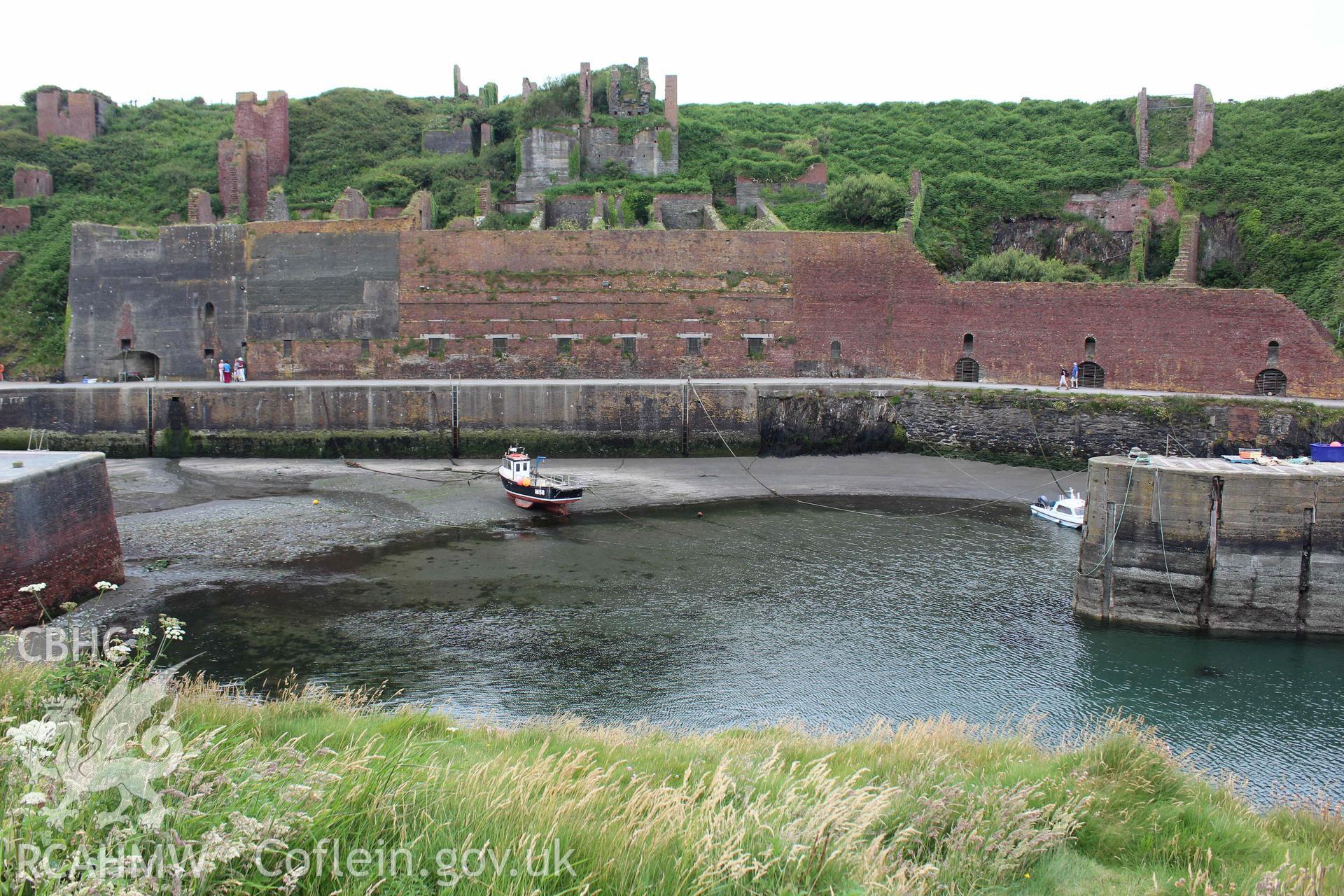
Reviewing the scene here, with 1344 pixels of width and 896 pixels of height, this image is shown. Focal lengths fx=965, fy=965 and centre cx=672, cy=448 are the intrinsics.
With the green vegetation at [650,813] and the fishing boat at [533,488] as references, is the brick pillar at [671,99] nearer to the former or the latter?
the fishing boat at [533,488]

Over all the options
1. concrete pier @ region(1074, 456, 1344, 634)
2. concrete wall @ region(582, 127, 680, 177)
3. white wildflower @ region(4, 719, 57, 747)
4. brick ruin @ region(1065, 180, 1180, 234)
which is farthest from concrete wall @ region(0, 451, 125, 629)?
brick ruin @ region(1065, 180, 1180, 234)

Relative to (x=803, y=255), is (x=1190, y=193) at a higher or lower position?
higher

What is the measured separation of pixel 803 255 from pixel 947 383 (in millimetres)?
6730

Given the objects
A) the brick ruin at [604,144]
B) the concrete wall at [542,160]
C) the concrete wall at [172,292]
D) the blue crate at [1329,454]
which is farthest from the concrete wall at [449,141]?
the blue crate at [1329,454]

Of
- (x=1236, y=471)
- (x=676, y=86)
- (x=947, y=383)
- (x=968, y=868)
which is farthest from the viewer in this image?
(x=676, y=86)

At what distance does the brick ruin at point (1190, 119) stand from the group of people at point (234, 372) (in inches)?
1422

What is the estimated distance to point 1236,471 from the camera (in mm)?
15953

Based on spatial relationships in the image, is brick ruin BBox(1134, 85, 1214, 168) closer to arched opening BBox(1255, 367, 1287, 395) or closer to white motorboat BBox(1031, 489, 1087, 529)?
arched opening BBox(1255, 367, 1287, 395)

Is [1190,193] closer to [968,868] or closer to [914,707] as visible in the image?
[914,707]

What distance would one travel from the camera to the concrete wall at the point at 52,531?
568 inches

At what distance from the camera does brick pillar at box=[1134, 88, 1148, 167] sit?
40.8 metres

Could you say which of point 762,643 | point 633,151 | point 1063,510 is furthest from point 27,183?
point 1063,510

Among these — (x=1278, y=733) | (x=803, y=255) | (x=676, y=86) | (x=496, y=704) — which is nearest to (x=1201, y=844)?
(x=1278, y=733)

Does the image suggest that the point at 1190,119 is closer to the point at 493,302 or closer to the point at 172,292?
the point at 493,302
